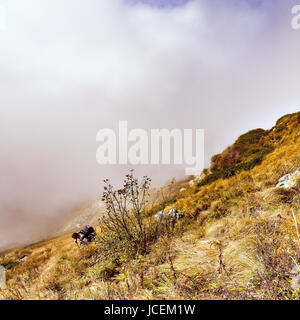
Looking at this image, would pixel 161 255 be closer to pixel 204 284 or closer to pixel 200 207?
pixel 204 284

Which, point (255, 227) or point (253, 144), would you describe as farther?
point (253, 144)

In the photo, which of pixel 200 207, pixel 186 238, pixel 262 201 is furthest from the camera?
pixel 200 207

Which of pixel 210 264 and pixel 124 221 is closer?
pixel 210 264

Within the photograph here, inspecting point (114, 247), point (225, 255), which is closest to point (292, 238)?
point (225, 255)

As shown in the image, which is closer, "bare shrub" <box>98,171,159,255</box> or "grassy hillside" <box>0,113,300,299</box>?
"grassy hillside" <box>0,113,300,299</box>

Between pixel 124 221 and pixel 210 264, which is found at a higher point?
pixel 124 221

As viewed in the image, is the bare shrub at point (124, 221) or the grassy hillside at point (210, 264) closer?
the grassy hillside at point (210, 264)

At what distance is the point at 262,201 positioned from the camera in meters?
4.75
